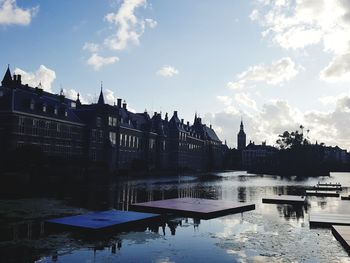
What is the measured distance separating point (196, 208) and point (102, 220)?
27.6ft

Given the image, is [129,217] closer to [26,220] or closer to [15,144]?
[26,220]

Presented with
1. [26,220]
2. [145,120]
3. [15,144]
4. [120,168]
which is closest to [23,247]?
[26,220]

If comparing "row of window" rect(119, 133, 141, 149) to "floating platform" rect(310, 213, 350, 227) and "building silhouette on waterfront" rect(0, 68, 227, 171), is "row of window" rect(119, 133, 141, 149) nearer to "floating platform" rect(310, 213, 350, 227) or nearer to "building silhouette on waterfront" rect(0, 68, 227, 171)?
"building silhouette on waterfront" rect(0, 68, 227, 171)

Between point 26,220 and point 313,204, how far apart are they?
2442 cm

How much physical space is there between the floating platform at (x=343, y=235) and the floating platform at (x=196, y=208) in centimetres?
823

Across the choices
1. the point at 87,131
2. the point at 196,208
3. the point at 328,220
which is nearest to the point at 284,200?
the point at 196,208

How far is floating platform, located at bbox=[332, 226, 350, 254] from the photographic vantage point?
17167mm

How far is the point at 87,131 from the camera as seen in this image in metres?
78.5

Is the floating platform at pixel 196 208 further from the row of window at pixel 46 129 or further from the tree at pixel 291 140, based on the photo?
the tree at pixel 291 140

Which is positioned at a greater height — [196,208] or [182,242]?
[196,208]

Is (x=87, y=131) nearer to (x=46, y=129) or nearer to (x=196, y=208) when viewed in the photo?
(x=46, y=129)

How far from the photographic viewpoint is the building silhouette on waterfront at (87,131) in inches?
2381

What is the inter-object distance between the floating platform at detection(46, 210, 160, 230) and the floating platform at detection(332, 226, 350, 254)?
10.5m

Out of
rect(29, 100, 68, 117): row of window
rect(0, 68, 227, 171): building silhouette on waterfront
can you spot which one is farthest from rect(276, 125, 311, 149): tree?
rect(29, 100, 68, 117): row of window
